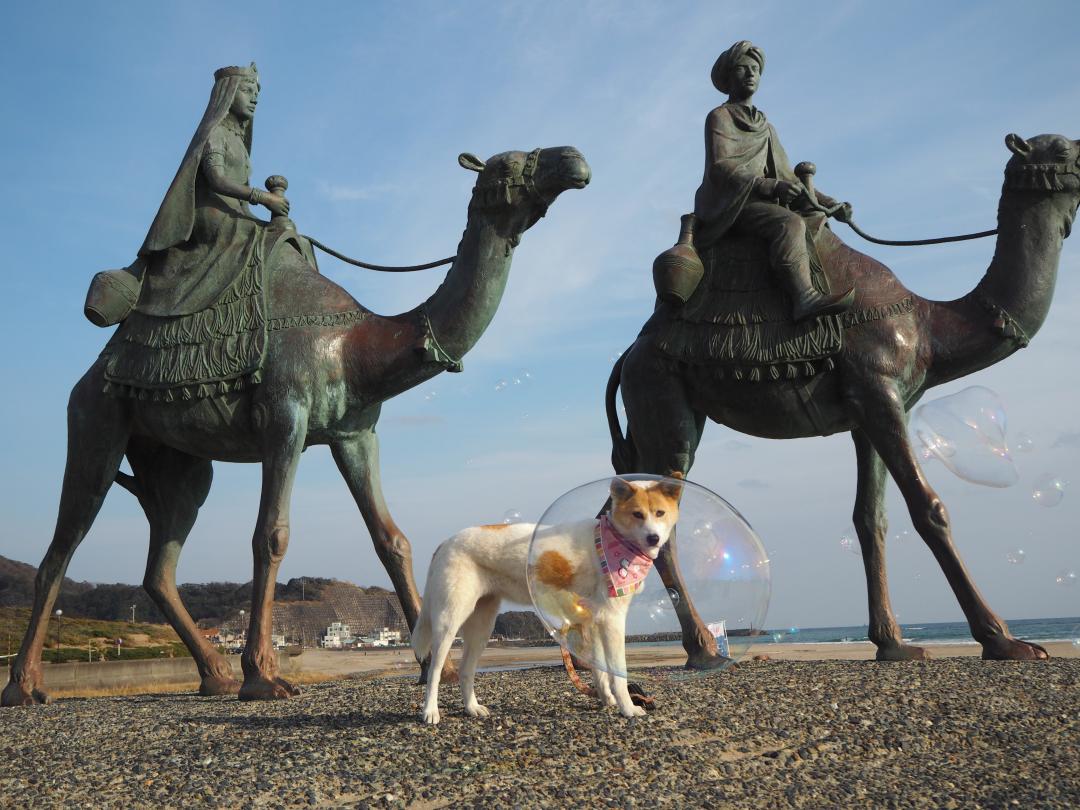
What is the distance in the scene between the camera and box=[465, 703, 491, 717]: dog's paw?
560 centimetres

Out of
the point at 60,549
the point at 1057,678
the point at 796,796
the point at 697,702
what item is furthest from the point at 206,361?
the point at 1057,678

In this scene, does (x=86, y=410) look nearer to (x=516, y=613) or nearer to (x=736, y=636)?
(x=516, y=613)

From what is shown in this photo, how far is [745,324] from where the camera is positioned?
26.4ft

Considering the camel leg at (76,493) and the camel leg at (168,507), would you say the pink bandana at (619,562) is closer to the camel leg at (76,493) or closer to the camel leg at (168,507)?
the camel leg at (168,507)

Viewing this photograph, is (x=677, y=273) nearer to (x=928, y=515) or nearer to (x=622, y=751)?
(x=928, y=515)

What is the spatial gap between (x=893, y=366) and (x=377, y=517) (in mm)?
4412

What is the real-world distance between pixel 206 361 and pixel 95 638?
105ft

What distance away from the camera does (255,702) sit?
716cm

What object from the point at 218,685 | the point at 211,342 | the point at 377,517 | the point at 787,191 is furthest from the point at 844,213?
the point at 218,685

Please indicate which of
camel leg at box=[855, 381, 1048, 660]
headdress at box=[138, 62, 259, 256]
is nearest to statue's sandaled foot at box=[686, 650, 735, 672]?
camel leg at box=[855, 381, 1048, 660]

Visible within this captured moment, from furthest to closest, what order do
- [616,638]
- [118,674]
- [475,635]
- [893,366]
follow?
1. [118,674]
2. [893,366]
3. [475,635]
4. [616,638]

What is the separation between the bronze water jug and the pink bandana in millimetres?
3584

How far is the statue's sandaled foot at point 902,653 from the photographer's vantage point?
311 inches

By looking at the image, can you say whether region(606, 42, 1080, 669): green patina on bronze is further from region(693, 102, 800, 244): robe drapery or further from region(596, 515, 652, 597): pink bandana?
region(596, 515, 652, 597): pink bandana
